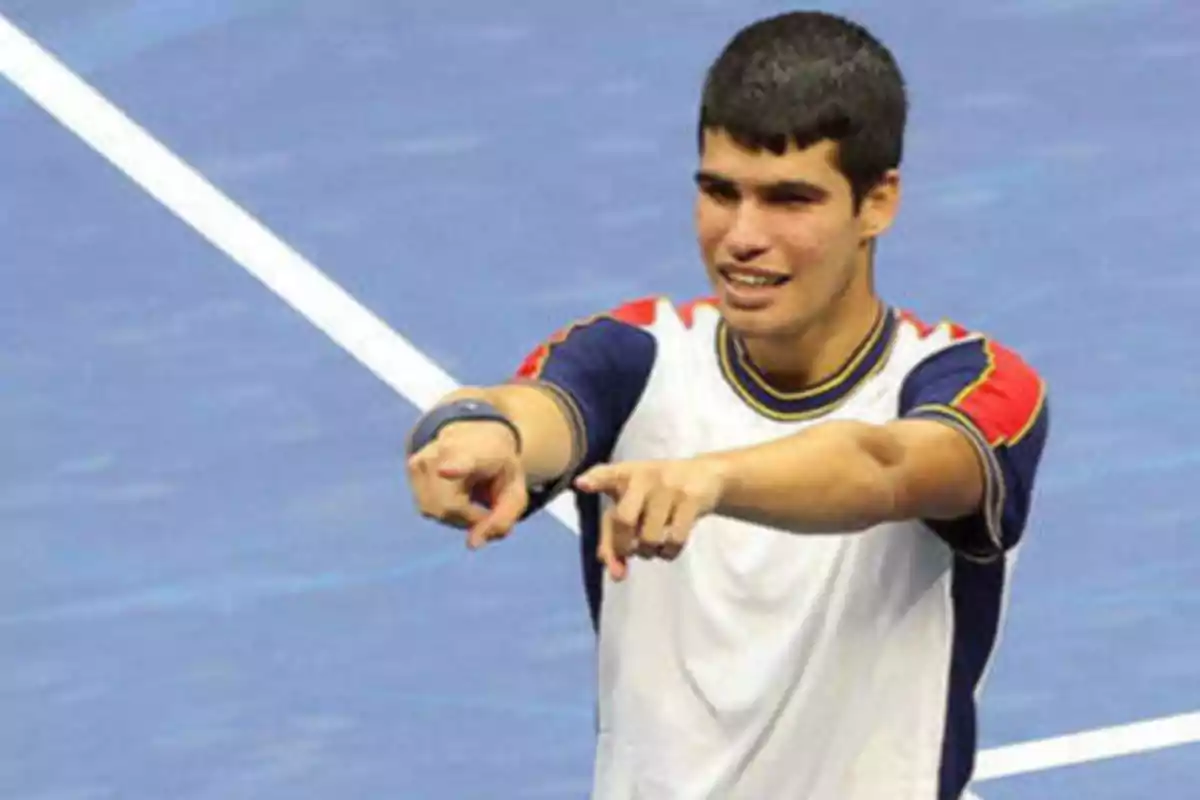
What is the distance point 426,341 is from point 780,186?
4711mm

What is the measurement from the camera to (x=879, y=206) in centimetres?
756

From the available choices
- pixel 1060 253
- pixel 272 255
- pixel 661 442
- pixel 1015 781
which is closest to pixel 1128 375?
pixel 1060 253

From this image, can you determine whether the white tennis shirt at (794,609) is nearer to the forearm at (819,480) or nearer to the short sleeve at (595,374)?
the short sleeve at (595,374)

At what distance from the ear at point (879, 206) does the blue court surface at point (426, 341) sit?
3522mm

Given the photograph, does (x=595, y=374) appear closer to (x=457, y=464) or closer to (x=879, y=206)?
(x=879, y=206)

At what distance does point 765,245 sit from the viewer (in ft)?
24.1

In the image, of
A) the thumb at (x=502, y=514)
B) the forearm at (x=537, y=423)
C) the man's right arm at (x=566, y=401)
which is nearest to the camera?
the thumb at (x=502, y=514)

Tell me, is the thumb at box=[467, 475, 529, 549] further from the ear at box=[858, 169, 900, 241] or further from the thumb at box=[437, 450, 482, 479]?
the ear at box=[858, 169, 900, 241]

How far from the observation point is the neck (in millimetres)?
7633

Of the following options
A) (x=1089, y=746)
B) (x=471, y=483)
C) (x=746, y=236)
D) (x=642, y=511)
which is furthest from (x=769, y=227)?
(x=1089, y=746)

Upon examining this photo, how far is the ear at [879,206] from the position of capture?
7539 millimetres

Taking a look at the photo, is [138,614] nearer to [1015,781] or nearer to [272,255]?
[272,255]

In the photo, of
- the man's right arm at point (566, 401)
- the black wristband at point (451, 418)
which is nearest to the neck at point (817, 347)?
the man's right arm at point (566, 401)

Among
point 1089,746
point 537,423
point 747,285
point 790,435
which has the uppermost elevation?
point 747,285
